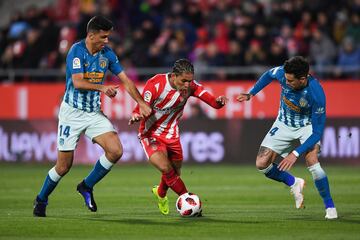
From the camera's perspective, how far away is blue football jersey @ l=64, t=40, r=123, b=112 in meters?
11.1

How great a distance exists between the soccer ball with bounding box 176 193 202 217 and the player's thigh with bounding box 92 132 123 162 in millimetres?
984

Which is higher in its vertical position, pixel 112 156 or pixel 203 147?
pixel 112 156

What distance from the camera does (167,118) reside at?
11.8m

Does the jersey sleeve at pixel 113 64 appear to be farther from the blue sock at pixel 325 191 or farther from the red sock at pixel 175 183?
the blue sock at pixel 325 191

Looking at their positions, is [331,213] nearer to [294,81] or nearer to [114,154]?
[294,81]

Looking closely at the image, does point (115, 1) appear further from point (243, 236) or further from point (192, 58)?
point (243, 236)

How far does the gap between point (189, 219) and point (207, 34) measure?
1248cm

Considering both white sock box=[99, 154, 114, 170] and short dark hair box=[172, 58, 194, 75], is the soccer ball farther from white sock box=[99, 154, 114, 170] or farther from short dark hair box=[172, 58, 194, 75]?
short dark hair box=[172, 58, 194, 75]

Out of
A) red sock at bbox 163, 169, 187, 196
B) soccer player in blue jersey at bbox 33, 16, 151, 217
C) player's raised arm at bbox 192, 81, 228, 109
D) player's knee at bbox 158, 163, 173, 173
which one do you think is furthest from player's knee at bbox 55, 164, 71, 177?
player's raised arm at bbox 192, 81, 228, 109

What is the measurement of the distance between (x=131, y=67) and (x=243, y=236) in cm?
1382

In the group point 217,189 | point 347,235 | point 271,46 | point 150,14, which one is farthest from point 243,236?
point 150,14

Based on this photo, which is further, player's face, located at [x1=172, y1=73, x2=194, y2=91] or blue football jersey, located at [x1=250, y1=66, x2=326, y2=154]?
player's face, located at [x1=172, y1=73, x2=194, y2=91]

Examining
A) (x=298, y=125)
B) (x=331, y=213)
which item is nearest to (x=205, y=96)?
(x=298, y=125)

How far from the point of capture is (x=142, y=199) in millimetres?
13789
